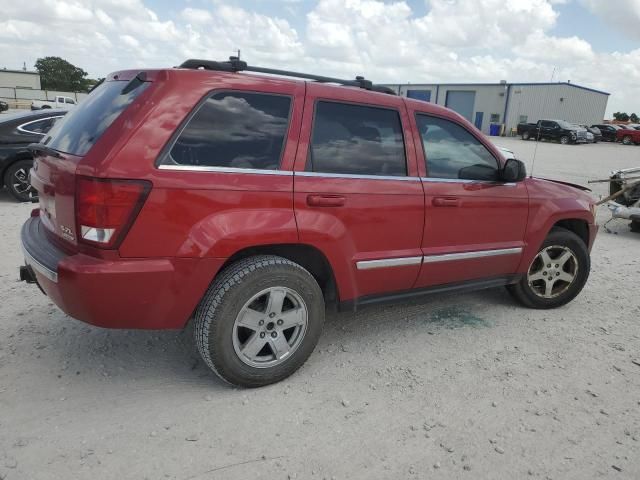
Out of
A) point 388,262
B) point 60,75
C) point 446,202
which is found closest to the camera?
point 388,262

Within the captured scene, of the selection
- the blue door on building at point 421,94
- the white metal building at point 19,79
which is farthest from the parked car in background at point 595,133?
the white metal building at point 19,79

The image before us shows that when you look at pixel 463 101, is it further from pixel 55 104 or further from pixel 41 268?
pixel 41 268

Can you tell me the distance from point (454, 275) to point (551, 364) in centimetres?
91

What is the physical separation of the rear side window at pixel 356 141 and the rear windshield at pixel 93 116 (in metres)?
1.06

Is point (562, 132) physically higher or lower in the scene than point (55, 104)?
higher

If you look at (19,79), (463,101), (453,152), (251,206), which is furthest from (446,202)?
(19,79)

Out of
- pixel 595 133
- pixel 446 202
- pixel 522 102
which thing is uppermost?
pixel 522 102

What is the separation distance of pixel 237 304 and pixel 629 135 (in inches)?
1670

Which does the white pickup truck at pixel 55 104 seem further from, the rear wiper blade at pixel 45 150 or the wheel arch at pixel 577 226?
the wheel arch at pixel 577 226

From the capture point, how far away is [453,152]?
11.8 feet

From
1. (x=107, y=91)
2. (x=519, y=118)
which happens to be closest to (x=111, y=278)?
(x=107, y=91)

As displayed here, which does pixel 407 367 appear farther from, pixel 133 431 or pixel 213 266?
pixel 133 431

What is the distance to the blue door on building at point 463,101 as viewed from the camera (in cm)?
4825

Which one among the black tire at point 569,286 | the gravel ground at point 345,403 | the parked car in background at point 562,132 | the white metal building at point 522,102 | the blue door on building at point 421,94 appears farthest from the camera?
the blue door on building at point 421,94
